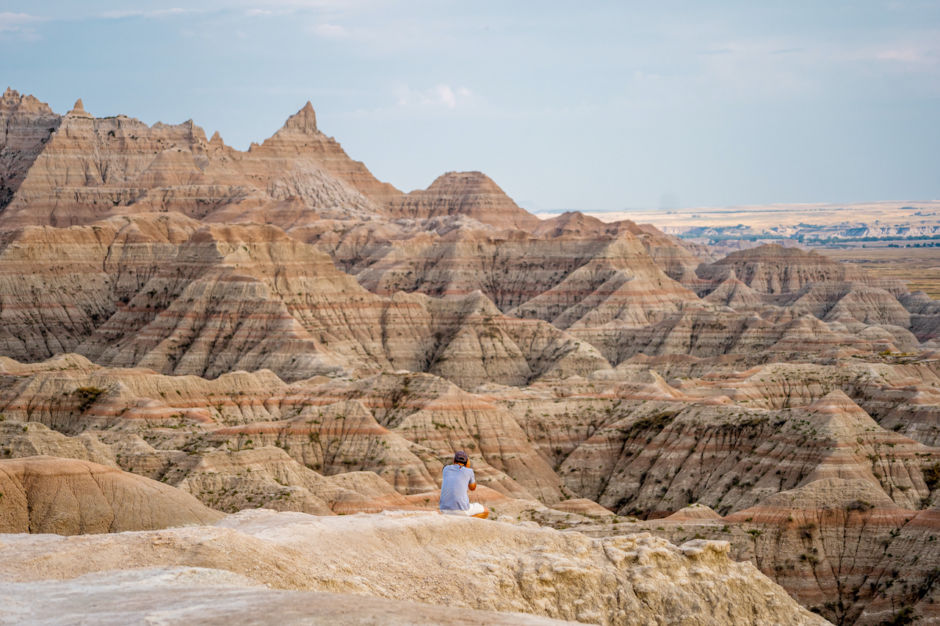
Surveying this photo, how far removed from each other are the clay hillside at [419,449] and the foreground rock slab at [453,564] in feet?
0.32

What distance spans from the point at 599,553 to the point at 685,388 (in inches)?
3267

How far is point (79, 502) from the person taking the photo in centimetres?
5616

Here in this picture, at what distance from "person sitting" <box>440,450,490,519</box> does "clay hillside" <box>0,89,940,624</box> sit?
969 mm

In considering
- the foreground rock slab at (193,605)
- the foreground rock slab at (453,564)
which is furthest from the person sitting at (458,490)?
the foreground rock slab at (193,605)

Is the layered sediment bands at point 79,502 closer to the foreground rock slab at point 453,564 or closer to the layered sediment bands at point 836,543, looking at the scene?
the foreground rock slab at point 453,564

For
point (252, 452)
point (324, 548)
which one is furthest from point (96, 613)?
point (252, 452)

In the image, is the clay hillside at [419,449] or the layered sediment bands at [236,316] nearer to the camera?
the clay hillside at [419,449]

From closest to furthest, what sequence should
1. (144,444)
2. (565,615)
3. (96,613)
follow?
(96,613), (565,615), (144,444)

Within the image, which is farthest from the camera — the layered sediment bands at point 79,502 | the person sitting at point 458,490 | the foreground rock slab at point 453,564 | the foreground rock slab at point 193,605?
the layered sediment bands at point 79,502

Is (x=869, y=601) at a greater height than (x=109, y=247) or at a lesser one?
lesser

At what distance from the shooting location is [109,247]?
193 metres

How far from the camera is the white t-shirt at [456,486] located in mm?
43056

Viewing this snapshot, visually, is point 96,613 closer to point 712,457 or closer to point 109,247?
point 712,457

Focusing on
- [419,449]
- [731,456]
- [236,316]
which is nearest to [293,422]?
[419,449]
